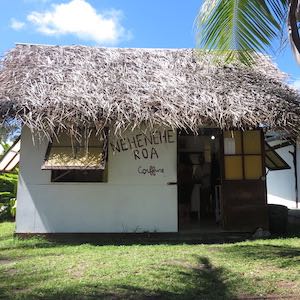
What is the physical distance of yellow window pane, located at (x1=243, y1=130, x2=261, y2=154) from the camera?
38.2ft

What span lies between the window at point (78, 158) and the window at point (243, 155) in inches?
115

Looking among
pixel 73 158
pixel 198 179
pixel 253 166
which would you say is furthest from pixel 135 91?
pixel 198 179

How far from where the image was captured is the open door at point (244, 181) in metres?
11.4

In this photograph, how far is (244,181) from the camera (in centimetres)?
1151

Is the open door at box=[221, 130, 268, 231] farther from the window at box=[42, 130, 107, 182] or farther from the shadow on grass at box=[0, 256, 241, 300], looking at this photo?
the shadow on grass at box=[0, 256, 241, 300]

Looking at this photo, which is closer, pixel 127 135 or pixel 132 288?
pixel 132 288

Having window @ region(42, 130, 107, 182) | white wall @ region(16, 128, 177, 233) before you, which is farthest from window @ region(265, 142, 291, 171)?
window @ region(42, 130, 107, 182)

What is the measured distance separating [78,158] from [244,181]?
12.7ft

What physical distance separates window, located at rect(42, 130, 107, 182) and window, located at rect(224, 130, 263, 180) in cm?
291

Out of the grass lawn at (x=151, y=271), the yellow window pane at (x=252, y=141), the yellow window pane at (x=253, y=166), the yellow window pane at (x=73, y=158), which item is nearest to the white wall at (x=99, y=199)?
the yellow window pane at (x=73, y=158)

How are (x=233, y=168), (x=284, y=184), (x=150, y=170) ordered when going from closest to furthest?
(x=150, y=170) < (x=233, y=168) < (x=284, y=184)

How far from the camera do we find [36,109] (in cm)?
1021

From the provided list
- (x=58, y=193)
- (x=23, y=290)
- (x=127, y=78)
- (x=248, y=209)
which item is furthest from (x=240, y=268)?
(x=127, y=78)

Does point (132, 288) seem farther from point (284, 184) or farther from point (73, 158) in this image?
point (284, 184)
